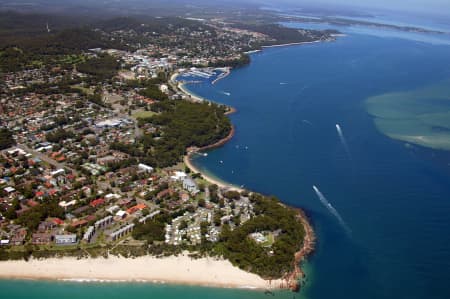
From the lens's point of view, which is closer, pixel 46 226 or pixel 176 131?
pixel 46 226

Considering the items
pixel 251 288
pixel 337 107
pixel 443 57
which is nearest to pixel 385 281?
pixel 251 288

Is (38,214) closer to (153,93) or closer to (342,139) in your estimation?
(153,93)

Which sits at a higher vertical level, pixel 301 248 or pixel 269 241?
pixel 269 241

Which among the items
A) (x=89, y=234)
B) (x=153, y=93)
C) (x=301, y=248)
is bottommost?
(x=301, y=248)

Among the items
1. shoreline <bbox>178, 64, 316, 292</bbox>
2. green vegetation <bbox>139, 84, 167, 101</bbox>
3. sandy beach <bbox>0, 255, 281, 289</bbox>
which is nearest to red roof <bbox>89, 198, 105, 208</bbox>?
sandy beach <bbox>0, 255, 281, 289</bbox>

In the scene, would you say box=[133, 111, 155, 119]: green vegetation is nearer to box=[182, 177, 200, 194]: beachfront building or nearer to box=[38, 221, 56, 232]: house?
box=[182, 177, 200, 194]: beachfront building

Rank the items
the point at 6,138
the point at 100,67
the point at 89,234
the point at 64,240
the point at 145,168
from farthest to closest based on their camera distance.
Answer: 1. the point at 100,67
2. the point at 6,138
3. the point at 145,168
4. the point at 89,234
5. the point at 64,240

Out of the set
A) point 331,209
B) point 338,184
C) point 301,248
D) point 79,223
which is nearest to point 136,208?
point 79,223
